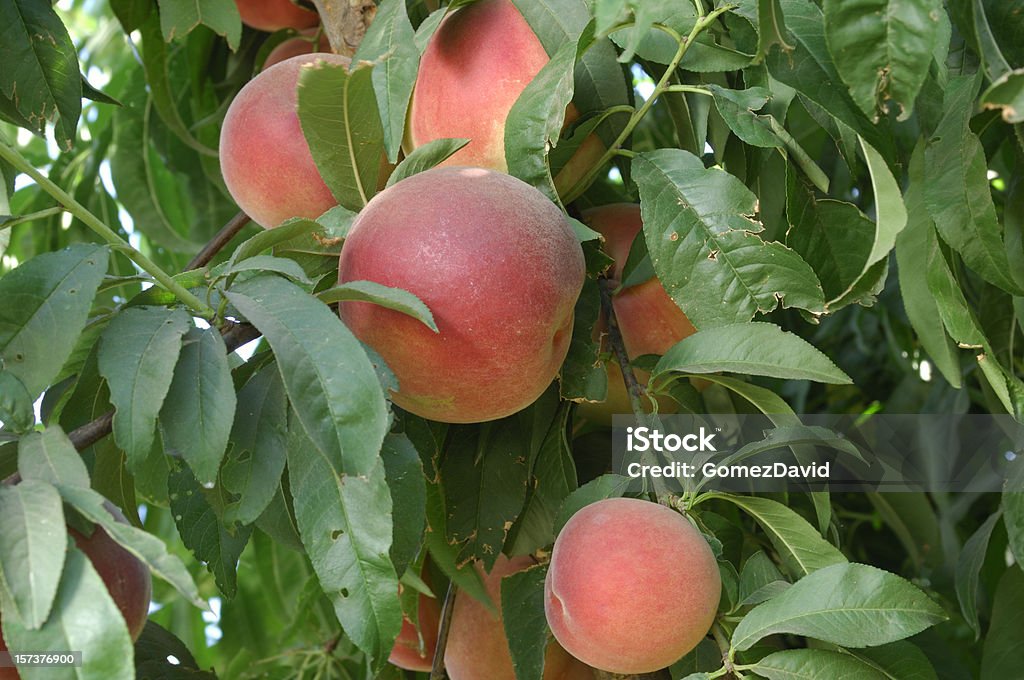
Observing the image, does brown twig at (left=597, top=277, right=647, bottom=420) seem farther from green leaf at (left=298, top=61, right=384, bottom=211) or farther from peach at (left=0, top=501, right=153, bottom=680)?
peach at (left=0, top=501, right=153, bottom=680)

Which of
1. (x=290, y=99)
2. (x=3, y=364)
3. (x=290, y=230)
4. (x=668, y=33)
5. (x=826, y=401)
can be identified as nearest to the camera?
(x=3, y=364)

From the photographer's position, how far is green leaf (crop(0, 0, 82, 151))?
1.08m

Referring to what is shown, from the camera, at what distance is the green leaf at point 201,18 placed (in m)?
1.24

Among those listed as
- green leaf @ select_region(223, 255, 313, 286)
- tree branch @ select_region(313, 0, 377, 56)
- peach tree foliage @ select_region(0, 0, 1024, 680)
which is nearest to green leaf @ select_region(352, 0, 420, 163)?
peach tree foliage @ select_region(0, 0, 1024, 680)

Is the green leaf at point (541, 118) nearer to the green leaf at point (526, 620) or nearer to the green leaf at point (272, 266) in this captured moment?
the green leaf at point (272, 266)

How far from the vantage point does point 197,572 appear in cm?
173

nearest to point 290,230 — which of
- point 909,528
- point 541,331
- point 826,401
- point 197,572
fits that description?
point 541,331

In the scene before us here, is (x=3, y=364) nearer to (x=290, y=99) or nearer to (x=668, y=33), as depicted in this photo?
(x=290, y=99)

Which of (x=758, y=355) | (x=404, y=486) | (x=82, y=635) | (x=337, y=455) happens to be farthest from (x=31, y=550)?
(x=758, y=355)

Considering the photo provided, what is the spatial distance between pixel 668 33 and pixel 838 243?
0.80 ft

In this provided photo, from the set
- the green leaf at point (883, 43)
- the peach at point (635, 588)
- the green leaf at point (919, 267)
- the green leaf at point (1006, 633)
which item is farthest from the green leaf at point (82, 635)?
the green leaf at point (1006, 633)

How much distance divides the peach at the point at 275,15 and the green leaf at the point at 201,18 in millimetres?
224

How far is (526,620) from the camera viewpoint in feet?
3.21

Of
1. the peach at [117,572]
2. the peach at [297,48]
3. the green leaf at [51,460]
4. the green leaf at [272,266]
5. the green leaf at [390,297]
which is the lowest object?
the peach at [117,572]
